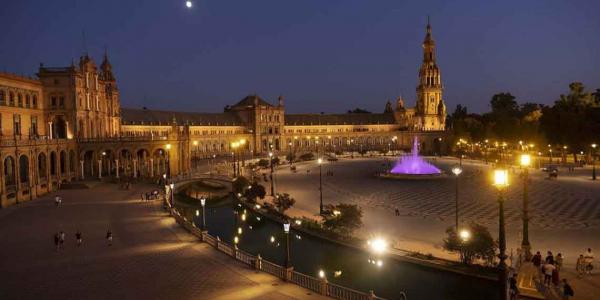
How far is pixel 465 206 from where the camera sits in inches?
1721

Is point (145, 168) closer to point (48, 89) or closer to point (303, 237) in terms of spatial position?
point (48, 89)

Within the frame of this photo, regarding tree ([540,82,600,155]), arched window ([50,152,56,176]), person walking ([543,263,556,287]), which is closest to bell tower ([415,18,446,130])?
tree ([540,82,600,155])

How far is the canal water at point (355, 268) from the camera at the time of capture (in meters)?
23.7

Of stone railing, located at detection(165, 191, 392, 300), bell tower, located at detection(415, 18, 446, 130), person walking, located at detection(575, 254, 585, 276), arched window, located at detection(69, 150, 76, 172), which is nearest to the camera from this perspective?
stone railing, located at detection(165, 191, 392, 300)

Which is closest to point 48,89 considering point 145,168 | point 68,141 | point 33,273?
point 68,141

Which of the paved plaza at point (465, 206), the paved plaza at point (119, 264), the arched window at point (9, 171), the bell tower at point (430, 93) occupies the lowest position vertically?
the paved plaza at point (465, 206)

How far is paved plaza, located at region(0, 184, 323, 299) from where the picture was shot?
799 inches

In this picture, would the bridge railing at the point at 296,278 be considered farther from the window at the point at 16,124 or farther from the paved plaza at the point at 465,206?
the window at the point at 16,124

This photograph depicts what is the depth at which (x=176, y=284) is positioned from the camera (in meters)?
21.3

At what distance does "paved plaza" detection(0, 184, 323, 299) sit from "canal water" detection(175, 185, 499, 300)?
548 centimetres

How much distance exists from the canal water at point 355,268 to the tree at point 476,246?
1.36 m

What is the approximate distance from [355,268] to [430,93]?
125 m

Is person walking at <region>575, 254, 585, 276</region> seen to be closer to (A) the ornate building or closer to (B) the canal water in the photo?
(B) the canal water

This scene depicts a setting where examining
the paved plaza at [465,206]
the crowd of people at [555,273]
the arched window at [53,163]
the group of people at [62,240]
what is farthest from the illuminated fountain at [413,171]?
the group of people at [62,240]
